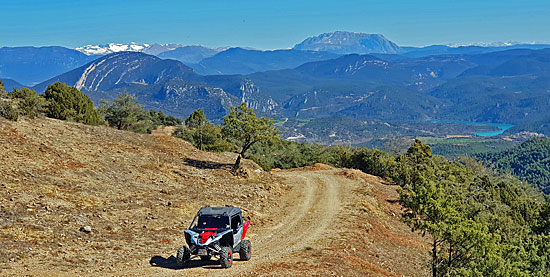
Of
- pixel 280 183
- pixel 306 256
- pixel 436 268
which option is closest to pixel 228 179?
pixel 280 183

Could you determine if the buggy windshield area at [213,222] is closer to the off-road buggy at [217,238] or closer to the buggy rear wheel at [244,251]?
the off-road buggy at [217,238]

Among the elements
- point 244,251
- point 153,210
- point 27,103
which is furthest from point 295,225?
point 27,103

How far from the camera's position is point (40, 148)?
30703 millimetres

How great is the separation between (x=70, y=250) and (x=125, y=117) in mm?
45165

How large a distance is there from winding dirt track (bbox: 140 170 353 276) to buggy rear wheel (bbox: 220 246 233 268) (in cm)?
27

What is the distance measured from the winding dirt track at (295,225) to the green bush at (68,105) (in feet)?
90.2

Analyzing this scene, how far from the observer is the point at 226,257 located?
17234mm

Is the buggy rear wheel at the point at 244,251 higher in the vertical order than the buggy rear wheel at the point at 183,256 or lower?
lower

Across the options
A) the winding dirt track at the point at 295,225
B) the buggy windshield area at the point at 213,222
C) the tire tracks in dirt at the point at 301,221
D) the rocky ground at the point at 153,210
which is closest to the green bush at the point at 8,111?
the rocky ground at the point at 153,210

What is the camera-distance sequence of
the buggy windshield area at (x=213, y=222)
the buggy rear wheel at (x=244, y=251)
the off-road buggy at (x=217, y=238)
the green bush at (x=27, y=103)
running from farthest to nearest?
1. the green bush at (x=27, y=103)
2. the buggy rear wheel at (x=244, y=251)
3. the buggy windshield area at (x=213, y=222)
4. the off-road buggy at (x=217, y=238)

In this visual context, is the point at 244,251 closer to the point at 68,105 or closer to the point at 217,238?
the point at 217,238

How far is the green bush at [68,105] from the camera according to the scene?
50.2 m

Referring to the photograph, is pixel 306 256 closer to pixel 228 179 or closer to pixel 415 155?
pixel 228 179

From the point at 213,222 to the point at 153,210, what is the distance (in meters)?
9.24
